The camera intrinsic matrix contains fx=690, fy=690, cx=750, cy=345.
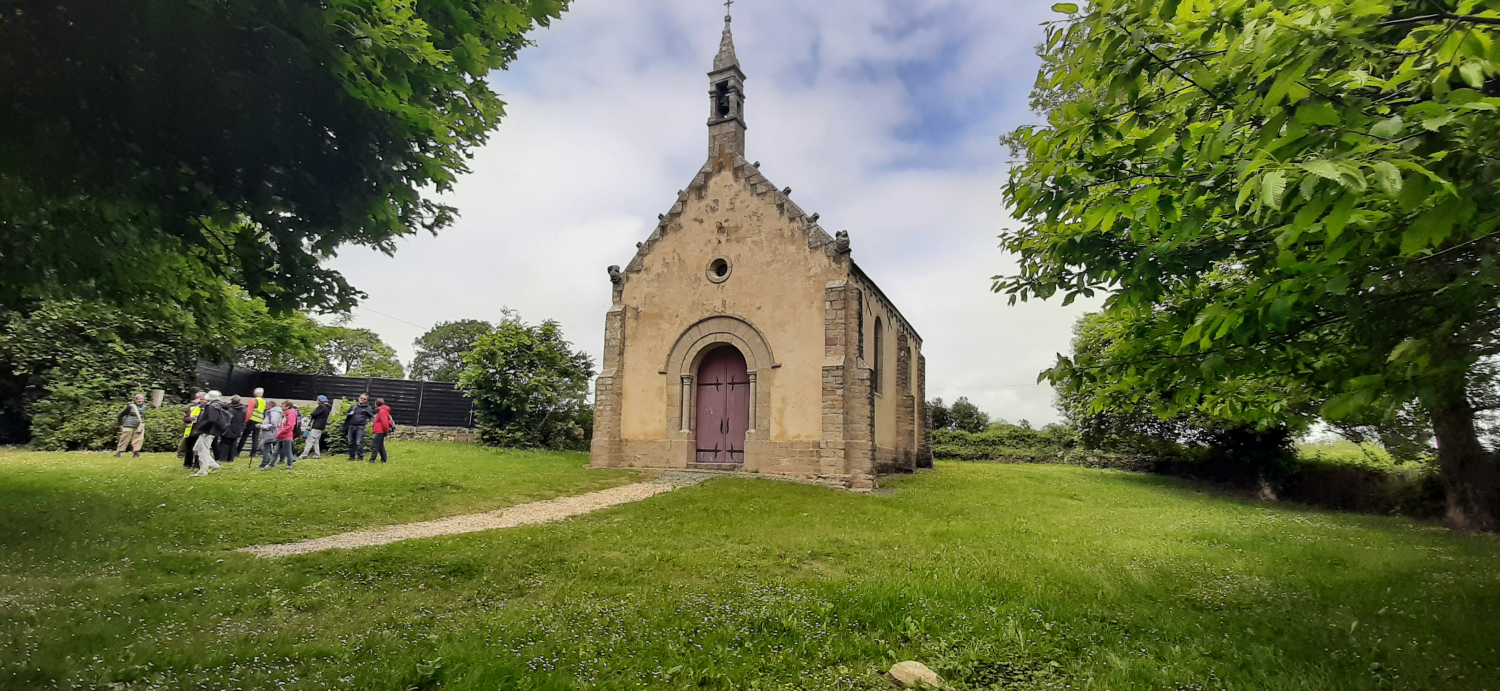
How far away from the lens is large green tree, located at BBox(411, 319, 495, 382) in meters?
57.6

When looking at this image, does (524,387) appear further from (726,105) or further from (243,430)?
(726,105)

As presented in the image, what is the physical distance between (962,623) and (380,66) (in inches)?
238

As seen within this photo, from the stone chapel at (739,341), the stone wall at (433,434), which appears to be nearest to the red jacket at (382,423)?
the stone chapel at (739,341)

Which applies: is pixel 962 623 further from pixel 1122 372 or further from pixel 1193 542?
pixel 1193 542

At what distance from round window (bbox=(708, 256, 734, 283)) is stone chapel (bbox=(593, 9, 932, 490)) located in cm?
3

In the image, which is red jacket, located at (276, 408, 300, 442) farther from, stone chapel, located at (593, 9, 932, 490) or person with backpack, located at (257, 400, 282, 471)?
stone chapel, located at (593, 9, 932, 490)

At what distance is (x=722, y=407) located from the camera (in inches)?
674

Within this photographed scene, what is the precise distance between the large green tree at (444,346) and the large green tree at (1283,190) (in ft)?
188

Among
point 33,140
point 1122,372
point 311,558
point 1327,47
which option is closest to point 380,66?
point 33,140

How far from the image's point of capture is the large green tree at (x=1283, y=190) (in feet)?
Answer: 9.29

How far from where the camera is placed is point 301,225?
6.09 meters

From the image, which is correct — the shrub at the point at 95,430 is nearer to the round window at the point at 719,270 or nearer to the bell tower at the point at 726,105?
the round window at the point at 719,270

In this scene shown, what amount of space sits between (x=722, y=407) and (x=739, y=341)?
5.80 feet

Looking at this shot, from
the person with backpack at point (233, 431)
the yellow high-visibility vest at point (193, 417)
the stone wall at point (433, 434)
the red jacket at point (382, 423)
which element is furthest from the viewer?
the stone wall at point (433, 434)
